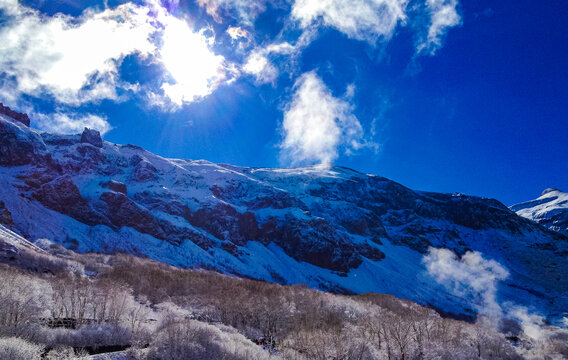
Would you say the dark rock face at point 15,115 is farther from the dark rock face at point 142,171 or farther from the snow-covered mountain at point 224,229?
the dark rock face at point 142,171

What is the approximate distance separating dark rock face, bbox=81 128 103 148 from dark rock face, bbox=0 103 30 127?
76.8 feet

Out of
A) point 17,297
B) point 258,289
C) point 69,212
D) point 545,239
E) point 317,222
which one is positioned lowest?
point 17,297

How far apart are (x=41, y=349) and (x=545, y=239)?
23287cm

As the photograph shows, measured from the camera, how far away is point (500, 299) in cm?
12962

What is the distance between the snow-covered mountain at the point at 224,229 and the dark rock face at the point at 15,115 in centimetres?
947

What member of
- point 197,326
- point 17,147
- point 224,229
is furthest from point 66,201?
point 197,326

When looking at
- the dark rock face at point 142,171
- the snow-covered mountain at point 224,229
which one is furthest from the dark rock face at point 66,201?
the dark rock face at point 142,171

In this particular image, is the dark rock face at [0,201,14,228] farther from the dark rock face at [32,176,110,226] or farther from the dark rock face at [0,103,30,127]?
the dark rock face at [0,103,30,127]

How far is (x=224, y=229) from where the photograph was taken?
13288cm

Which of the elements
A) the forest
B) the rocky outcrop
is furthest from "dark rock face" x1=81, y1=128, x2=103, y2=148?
the forest

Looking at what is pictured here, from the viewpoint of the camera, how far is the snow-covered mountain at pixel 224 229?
9869 centimetres

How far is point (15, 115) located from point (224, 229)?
104874mm

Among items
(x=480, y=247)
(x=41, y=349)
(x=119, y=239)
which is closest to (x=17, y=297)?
(x=41, y=349)

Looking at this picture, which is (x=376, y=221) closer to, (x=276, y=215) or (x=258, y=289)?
(x=276, y=215)
